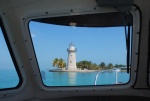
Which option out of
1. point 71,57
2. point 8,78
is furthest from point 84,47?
point 8,78

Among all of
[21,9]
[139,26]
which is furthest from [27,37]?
[139,26]

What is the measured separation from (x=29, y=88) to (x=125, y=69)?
1252 mm

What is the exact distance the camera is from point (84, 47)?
8.84 ft

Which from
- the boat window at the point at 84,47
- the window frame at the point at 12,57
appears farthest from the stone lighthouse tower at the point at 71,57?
the window frame at the point at 12,57

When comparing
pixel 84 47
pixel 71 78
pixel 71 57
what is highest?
pixel 84 47

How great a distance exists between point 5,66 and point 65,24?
84cm

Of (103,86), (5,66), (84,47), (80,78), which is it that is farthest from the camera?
(103,86)

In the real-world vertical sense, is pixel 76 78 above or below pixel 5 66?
below

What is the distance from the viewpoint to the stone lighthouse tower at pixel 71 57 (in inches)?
107

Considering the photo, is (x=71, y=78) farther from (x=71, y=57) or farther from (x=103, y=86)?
(x=103, y=86)

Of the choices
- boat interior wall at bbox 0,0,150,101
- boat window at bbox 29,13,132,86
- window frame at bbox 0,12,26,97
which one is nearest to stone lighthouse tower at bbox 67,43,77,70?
boat window at bbox 29,13,132,86

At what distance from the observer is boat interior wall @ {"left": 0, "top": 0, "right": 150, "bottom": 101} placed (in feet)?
7.75

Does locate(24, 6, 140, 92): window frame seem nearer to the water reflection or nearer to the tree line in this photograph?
the water reflection

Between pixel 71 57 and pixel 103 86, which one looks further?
pixel 103 86
